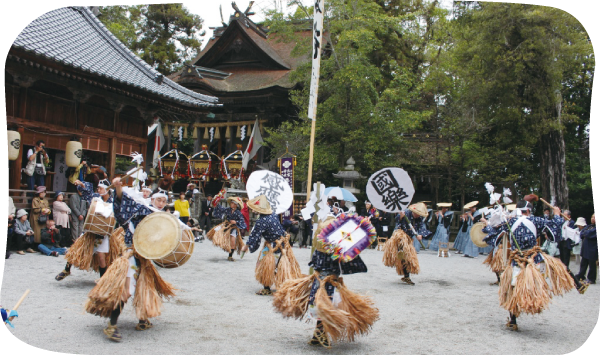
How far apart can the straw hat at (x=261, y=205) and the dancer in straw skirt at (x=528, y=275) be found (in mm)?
3882

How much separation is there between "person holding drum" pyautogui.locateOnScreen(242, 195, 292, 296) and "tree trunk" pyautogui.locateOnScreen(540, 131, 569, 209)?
10.9 metres

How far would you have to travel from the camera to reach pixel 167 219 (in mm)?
5430

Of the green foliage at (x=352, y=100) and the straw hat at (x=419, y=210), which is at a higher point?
the green foliage at (x=352, y=100)

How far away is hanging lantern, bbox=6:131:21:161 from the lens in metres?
10.5

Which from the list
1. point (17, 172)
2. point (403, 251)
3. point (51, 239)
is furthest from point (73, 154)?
point (403, 251)

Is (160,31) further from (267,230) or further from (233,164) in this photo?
(267,230)

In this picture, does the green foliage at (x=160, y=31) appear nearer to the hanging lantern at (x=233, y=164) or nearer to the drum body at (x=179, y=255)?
the hanging lantern at (x=233, y=164)

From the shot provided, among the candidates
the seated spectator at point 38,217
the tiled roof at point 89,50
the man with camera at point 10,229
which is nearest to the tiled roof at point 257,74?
the tiled roof at point 89,50

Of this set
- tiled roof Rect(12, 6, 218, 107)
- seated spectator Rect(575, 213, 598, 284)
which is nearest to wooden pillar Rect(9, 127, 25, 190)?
tiled roof Rect(12, 6, 218, 107)

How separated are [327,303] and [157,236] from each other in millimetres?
1995

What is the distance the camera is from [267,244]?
27.0 feet

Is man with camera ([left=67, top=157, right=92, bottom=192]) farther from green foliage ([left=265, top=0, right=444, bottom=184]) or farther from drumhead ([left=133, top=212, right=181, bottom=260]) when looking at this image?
drumhead ([left=133, top=212, right=181, bottom=260])

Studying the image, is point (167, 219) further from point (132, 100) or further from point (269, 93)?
point (269, 93)

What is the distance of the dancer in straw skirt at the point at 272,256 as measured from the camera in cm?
786
